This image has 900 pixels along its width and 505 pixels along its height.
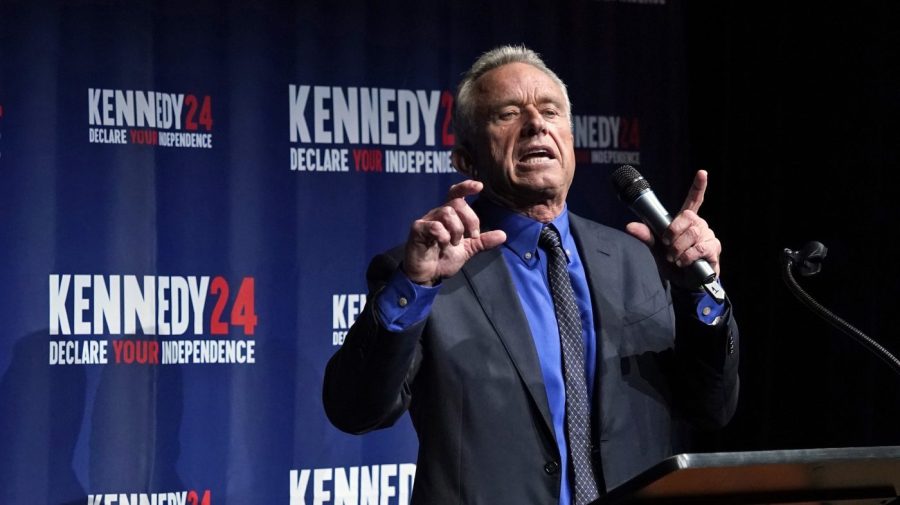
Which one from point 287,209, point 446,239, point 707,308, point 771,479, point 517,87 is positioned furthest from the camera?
point 287,209

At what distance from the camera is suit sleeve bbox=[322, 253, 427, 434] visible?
1867mm

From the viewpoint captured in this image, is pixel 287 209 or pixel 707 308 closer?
pixel 707 308

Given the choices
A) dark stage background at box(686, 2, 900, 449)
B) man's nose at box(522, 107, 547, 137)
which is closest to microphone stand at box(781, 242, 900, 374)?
man's nose at box(522, 107, 547, 137)

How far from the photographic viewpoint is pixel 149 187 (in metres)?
3.57

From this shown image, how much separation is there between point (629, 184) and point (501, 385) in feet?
1.39

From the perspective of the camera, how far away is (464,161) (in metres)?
2.38

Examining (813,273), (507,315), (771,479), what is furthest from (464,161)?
(771,479)

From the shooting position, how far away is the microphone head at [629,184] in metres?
1.91

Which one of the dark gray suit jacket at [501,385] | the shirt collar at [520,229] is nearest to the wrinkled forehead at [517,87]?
the shirt collar at [520,229]

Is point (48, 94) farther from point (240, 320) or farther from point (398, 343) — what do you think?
point (398, 343)

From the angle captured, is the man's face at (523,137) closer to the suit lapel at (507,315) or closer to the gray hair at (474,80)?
the gray hair at (474,80)

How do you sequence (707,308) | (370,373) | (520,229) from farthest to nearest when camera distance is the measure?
1. (520,229)
2. (707,308)
3. (370,373)

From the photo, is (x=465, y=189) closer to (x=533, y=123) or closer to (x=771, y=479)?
(x=533, y=123)

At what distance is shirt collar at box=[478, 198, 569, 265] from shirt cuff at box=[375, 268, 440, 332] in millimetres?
366
